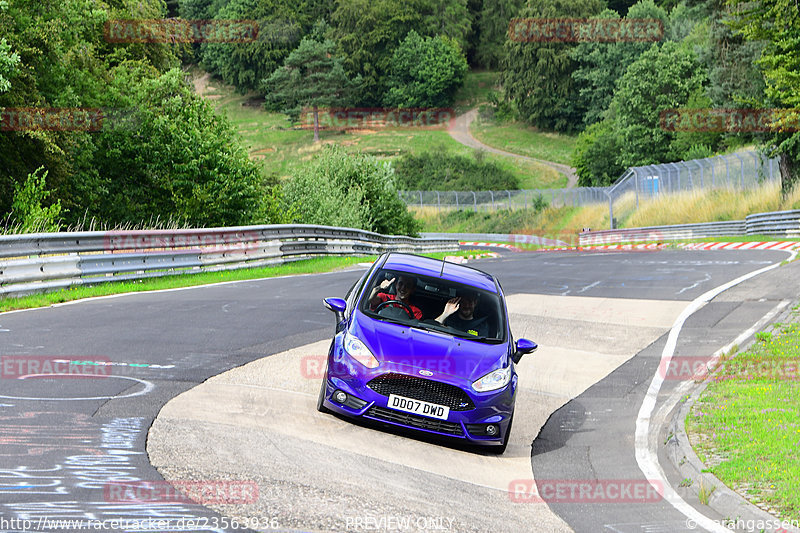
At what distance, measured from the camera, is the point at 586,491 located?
7.73 m

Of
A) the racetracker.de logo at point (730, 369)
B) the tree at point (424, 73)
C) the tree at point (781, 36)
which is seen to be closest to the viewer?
the racetracker.de logo at point (730, 369)

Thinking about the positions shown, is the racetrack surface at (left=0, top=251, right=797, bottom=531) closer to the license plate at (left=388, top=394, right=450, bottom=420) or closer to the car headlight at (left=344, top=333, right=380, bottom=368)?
the license plate at (left=388, top=394, right=450, bottom=420)

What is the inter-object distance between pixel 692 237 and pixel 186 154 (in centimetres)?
2899

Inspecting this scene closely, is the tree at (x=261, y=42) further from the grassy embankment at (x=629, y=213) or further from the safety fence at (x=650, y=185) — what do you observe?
the safety fence at (x=650, y=185)

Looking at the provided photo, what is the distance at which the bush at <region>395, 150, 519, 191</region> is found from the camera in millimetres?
106250

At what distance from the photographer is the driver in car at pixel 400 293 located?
383 inches

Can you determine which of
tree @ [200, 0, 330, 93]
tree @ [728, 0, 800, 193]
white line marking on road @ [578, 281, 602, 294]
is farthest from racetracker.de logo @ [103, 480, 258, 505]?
tree @ [200, 0, 330, 93]

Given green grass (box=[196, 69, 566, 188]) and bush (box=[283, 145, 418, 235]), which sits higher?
bush (box=[283, 145, 418, 235])

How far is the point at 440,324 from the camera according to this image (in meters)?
9.44

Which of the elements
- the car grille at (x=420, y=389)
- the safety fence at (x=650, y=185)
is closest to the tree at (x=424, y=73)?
the safety fence at (x=650, y=185)

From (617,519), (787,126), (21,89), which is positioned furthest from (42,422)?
(787,126)

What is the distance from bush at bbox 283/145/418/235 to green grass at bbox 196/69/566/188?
6029 cm

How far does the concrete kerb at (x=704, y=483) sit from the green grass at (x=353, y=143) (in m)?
97.2

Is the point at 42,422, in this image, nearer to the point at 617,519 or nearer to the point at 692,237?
the point at 617,519
